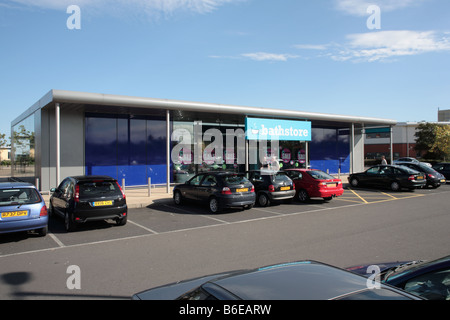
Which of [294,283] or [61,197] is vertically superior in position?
[294,283]

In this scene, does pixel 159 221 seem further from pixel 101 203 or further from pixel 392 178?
pixel 392 178

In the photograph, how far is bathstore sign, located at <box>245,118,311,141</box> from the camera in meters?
18.3

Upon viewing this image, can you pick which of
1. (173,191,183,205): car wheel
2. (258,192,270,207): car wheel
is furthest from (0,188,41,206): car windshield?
(258,192,270,207): car wheel

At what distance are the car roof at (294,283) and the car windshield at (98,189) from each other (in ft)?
24.6

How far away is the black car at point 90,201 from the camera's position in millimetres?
8945

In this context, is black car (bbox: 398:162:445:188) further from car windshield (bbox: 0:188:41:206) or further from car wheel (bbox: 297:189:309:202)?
car windshield (bbox: 0:188:41:206)

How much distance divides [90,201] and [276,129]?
1274 cm

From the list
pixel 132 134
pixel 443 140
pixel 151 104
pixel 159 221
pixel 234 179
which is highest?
pixel 151 104

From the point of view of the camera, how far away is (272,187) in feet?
42.8

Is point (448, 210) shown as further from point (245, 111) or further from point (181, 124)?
point (181, 124)

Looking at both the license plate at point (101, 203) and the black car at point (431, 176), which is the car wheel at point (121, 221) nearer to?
the license plate at point (101, 203)

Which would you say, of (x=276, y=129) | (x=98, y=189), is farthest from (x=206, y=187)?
(x=276, y=129)

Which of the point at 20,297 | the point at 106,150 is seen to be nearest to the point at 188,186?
the point at 106,150

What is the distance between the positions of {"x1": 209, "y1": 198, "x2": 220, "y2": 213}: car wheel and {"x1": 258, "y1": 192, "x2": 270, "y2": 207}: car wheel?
2230 millimetres
